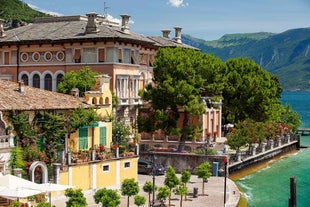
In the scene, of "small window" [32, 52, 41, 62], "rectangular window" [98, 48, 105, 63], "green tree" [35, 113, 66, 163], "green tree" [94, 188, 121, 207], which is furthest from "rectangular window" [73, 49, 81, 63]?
"green tree" [94, 188, 121, 207]

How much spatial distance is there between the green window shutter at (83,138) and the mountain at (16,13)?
286 feet

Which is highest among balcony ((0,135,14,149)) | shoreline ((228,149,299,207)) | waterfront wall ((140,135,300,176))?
balcony ((0,135,14,149))

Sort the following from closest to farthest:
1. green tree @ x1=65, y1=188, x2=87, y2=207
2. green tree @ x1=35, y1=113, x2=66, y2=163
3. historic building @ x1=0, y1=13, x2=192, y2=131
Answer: green tree @ x1=65, y1=188, x2=87, y2=207 → green tree @ x1=35, y1=113, x2=66, y2=163 → historic building @ x1=0, y1=13, x2=192, y2=131

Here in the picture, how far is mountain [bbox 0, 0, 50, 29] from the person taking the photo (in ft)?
421

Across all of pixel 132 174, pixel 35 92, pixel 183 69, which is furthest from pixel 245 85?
pixel 35 92

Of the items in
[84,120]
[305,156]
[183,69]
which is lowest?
[305,156]

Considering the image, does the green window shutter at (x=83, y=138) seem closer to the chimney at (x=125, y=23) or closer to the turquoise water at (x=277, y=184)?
the turquoise water at (x=277, y=184)

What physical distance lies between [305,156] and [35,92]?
149ft

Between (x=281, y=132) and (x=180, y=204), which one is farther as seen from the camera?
(x=281, y=132)

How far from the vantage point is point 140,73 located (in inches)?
2584

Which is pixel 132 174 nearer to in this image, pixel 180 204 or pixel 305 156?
pixel 180 204

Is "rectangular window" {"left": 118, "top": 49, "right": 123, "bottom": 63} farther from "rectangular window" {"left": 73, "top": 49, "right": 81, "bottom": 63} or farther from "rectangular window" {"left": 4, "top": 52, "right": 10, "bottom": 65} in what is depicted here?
"rectangular window" {"left": 4, "top": 52, "right": 10, "bottom": 65}

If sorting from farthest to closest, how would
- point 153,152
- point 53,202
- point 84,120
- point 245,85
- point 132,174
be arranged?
point 245,85, point 153,152, point 132,174, point 84,120, point 53,202

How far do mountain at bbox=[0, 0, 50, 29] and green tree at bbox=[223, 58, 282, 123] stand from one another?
6235cm
